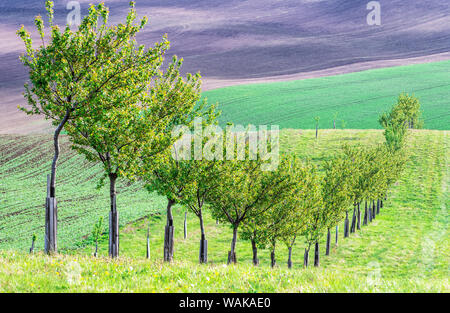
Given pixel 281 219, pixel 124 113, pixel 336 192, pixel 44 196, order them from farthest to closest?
pixel 44 196
pixel 336 192
pixel 281 219
pixel 124 113

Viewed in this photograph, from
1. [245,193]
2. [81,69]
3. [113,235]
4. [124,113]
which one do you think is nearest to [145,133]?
[124,113]

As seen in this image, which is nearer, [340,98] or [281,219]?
[281,219]

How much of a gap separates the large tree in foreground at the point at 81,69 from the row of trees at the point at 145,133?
0.17ft

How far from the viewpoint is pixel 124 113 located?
70.5 ft

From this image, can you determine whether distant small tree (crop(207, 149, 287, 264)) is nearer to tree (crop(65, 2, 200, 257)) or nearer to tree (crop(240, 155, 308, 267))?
tree (crop(240, 155, 308, 267))

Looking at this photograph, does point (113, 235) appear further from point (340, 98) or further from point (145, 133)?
→ point (340, 98)

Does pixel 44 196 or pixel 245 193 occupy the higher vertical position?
pixel 245 193

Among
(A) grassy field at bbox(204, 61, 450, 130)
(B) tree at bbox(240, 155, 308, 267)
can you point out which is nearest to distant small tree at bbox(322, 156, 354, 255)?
(B) tree at bbox(240, 155, 308, 267)

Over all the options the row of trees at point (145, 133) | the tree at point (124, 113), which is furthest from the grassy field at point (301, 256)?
the tree at point (124, 113)

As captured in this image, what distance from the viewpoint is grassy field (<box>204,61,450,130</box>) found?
134375 mm

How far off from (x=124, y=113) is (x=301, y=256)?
39792 millimetres

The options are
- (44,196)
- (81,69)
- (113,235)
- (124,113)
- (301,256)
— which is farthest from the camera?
(44,196)

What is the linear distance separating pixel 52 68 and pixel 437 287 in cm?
1873

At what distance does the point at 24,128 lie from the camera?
125688mm
